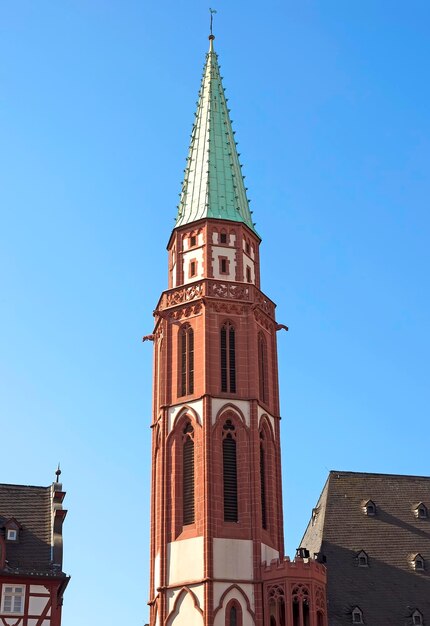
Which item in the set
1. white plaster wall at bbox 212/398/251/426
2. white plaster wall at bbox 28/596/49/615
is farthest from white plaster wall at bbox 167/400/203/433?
white plaster wall at bbox 28/596/49/615

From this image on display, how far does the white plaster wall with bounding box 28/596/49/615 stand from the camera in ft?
142

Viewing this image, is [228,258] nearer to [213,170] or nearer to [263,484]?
[213,170]

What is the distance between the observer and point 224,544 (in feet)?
159

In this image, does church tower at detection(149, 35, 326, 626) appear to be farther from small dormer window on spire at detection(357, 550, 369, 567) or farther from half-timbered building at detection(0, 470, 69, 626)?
half-timbered building at detection(0, 470, 69, 626)

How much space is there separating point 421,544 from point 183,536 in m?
12.3

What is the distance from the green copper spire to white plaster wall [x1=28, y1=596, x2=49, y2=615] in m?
21.3

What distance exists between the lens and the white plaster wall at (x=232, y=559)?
47844 mm

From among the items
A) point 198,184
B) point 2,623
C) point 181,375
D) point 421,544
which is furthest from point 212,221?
point 2,623

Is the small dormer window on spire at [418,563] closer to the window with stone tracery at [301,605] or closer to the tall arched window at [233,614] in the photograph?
the window with stone tracery at [301,605]

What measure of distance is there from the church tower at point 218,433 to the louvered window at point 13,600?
6975mm

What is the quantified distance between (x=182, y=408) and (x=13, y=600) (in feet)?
40.6

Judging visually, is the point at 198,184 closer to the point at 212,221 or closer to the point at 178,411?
the point at 212,221

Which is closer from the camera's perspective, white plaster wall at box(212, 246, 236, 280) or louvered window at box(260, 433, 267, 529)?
louvered window at box(260, 433, 267, 529)

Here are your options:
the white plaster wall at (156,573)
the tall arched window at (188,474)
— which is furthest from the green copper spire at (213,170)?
the white plaster wall at (156,573)
